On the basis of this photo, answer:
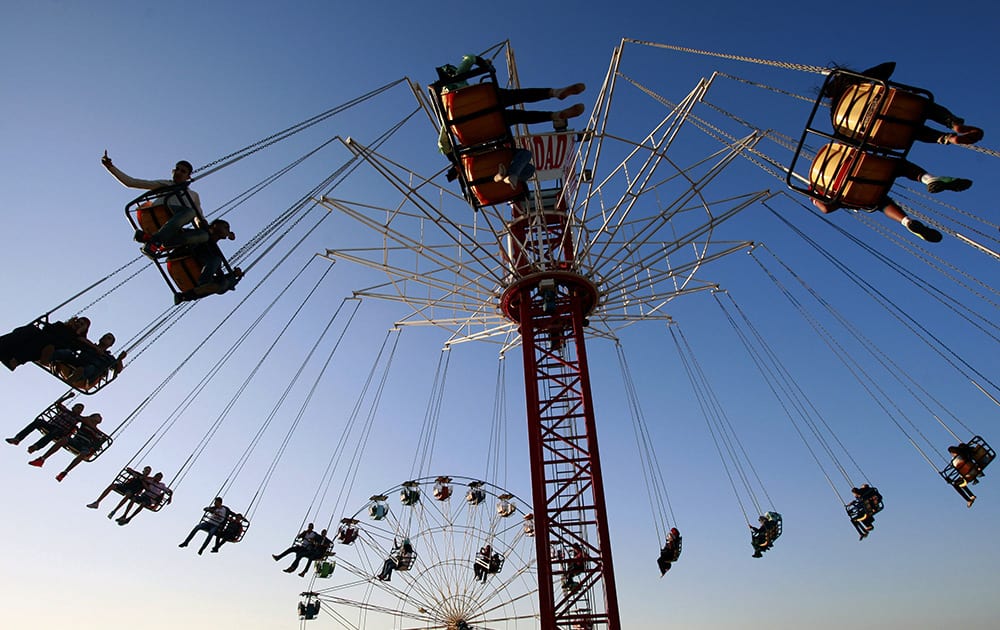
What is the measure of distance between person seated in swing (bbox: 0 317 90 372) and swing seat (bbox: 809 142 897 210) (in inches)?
515

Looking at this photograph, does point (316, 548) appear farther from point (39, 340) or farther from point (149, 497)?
point (39, 340)

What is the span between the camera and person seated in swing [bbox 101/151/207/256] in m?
9.77

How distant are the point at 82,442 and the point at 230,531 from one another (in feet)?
20.4

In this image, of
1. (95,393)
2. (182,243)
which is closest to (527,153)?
(182,243)

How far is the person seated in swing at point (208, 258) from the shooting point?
1041 centimetres

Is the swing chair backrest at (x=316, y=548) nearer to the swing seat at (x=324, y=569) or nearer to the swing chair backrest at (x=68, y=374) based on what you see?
the swing seat at (x=324, y=569)

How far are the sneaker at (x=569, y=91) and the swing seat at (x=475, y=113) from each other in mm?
1078

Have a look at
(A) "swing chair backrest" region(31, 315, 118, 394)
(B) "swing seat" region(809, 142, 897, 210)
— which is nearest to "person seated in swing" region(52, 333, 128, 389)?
(A) "swing chair backrest" region(31, 315, 118, 394)

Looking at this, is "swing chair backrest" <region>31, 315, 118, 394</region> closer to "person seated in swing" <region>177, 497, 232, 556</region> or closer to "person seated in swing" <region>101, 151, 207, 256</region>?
"person seated in swing" <region>101, 151, 207, 256</region>

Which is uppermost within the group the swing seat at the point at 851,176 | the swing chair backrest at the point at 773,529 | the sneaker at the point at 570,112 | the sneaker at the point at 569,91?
the swing chair backrest at the point at 773,529

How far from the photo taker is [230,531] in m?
16.9

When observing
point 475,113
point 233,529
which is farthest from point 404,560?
point 475,113

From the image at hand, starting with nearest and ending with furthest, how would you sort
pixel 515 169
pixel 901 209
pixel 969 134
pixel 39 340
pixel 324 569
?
pixel 969 134 < pixel 39 340 < pixel 901 209 < pixel 515 169 < pixel 324 569

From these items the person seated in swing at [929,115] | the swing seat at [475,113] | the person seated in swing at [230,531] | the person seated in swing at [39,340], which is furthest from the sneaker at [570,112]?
the person seated in swing at [230,531]
